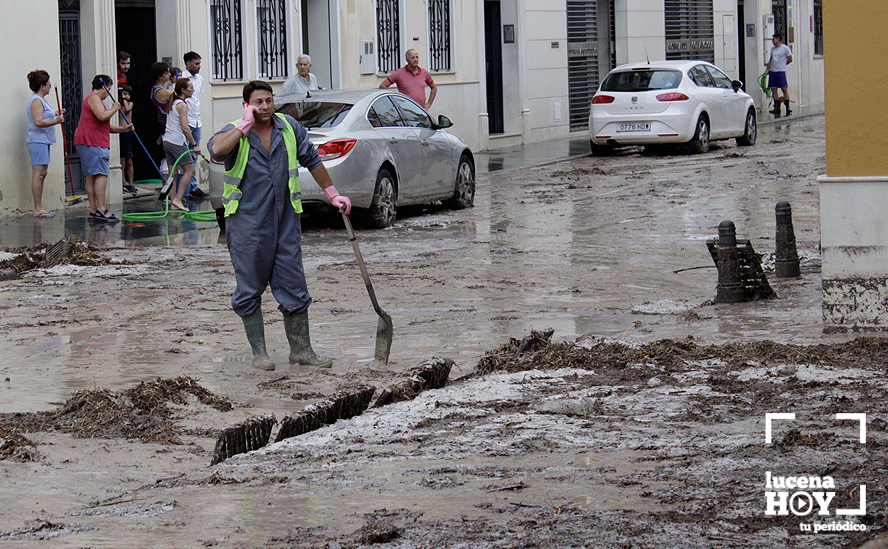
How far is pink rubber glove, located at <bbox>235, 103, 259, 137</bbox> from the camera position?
691 cm

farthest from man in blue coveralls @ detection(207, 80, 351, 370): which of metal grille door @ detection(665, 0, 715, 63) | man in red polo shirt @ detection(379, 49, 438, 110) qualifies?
metal grille door @ detection(665, 0, 715, 63)

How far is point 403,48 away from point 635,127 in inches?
180

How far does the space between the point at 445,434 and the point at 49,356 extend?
3.20 meters

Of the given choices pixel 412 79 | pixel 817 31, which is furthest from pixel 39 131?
pixel 817 31

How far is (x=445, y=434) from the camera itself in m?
5.29

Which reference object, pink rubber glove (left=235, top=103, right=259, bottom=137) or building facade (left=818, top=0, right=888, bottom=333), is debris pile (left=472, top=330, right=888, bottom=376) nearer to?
building facade (left=818, top=0, right=888, bottom=333)

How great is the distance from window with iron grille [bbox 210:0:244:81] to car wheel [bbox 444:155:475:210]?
15.5ft

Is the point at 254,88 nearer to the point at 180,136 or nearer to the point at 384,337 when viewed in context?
the point at 384,337

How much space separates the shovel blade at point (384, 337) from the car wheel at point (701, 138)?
15.6 metres

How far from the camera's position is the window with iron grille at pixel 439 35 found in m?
23.7

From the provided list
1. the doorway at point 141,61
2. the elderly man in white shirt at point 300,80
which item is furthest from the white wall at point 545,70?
the elderly man in white shirt at point 300,80

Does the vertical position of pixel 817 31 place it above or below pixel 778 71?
above

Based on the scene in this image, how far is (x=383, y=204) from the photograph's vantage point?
13578mm

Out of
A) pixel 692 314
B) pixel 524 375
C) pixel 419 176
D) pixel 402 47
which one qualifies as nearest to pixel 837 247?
pixel 692 314
